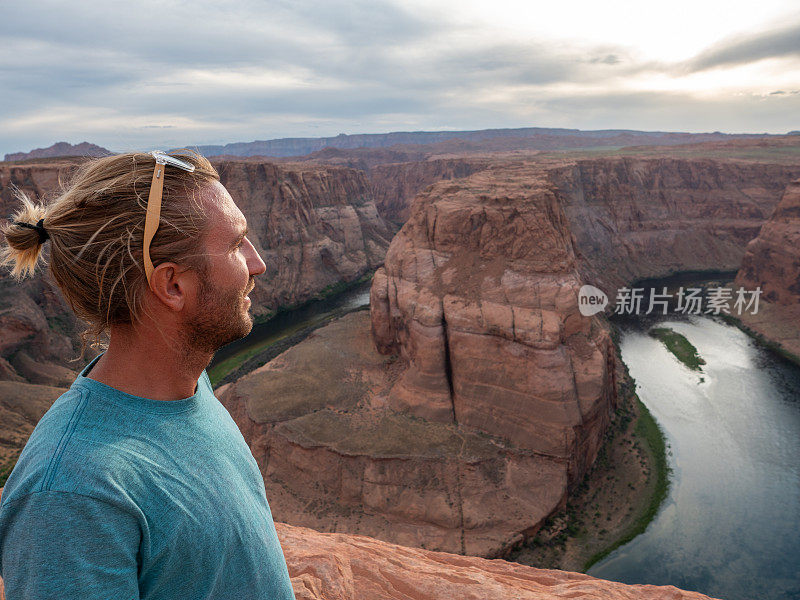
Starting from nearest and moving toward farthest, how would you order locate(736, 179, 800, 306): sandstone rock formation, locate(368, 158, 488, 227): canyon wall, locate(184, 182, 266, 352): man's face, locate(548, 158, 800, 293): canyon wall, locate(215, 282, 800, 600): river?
locate(184, 182, 266, 352): man's face
locate(215, 282, 800, 600): river
locate(736, 179, 800, 306): sandstone rock formation
locate(548, 158, 800, 293): canyon wall
locate(368, 158, 488, 227): canyon wall

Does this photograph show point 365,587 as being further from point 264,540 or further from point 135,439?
point 135,439

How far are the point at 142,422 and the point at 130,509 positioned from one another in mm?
379

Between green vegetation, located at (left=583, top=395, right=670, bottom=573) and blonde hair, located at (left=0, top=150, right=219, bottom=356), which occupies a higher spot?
blonde hair, located at (left=0, top=150, right=219, bottom=356)

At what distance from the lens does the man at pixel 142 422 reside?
136cm

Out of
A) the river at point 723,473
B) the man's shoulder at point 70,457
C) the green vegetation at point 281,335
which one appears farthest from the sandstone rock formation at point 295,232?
the man's shoulder at point 70,457

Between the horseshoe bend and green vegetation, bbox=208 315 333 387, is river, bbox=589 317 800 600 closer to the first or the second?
the horseshoe bend

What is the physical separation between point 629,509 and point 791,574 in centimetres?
679

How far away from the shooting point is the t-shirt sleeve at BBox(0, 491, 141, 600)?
1.31 metres

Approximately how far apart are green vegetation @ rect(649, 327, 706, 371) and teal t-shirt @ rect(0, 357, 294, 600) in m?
44.3

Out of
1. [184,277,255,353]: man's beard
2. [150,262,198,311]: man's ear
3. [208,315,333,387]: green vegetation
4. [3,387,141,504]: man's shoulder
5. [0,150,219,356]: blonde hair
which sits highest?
[0,150,219,356]: blonde hair

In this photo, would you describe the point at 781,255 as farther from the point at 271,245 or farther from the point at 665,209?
the point at 271,245

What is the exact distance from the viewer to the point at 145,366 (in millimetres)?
2004

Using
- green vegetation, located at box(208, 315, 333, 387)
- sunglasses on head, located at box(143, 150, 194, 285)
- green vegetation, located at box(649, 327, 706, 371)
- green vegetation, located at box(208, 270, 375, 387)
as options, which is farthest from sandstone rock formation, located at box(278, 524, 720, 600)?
green vegetation, located at box(649, 327, 706, 371)

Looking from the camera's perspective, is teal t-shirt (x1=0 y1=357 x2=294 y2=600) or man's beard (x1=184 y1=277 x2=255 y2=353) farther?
man's beard (x1=184 y1=277 x2=255 y2=353)
